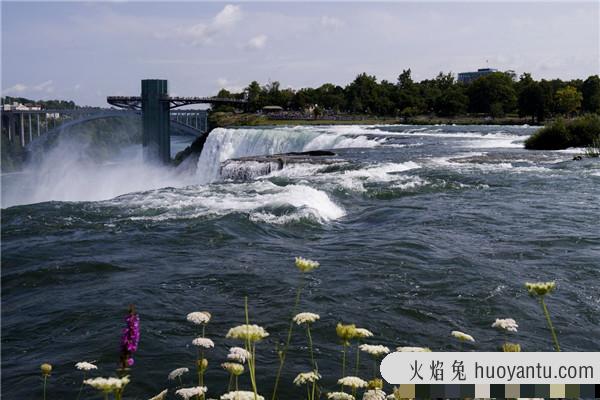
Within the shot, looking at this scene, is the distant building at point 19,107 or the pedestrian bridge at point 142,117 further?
the distant building at point 19,107

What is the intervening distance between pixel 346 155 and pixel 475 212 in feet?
44.0

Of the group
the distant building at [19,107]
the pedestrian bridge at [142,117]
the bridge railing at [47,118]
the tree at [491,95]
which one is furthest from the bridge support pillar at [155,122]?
the tree at [491,95]

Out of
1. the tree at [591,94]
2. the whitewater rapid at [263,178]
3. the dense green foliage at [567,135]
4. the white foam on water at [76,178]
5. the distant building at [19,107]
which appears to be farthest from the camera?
the tree at [591,94]

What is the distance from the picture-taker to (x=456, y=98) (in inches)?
3430

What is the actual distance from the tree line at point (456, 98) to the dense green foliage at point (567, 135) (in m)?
44.4

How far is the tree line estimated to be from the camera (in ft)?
253

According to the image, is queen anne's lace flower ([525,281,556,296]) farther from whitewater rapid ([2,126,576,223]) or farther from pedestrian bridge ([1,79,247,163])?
pedestrian bridge ([1,79,247,163])

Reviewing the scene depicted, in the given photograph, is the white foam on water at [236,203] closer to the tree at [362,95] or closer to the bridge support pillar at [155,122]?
the bridge support pillar at [155,122]

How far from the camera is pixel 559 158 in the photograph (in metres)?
26.0

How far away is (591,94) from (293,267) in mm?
88008

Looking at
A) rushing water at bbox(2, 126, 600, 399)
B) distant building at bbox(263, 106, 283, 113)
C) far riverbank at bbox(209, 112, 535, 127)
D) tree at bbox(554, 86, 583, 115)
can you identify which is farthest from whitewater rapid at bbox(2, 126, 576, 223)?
tree at bbox(554, 86, 583, 115)

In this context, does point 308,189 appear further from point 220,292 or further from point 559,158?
point 559,158

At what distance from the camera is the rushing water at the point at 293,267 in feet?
22.7

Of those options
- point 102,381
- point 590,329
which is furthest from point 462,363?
point 590,329
